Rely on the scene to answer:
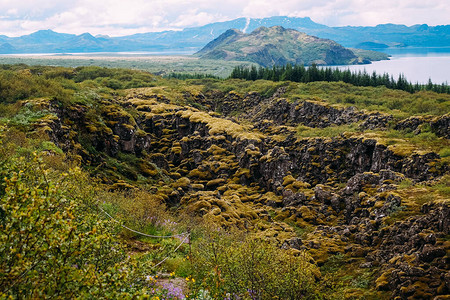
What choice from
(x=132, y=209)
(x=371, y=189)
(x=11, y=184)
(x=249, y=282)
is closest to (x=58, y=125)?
(x=132, y=209)

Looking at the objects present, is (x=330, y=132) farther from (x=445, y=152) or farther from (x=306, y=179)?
(x=445, y=152)

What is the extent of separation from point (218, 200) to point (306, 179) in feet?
52.7

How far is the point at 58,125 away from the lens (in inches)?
1332

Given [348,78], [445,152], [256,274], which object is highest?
[348,78]

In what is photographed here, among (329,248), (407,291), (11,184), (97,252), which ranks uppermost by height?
(11,184)

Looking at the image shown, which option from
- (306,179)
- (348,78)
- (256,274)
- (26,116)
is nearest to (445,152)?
(306,179)

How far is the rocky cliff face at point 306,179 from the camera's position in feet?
73.9

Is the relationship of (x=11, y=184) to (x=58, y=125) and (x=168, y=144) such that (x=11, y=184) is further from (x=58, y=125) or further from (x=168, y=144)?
(x=168, y=144)

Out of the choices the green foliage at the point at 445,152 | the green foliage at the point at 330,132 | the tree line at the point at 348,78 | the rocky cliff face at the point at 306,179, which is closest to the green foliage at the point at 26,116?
the rocky cliff face at the point at 306,179

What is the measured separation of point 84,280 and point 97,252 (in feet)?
7.93

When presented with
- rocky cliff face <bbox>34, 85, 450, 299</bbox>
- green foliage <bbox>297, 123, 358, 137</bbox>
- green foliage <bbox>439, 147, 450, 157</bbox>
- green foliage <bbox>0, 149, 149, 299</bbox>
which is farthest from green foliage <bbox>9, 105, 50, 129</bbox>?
green foliage <bbox>439, 147, 450, 157</bbox>

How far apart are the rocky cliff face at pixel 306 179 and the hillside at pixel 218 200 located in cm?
17

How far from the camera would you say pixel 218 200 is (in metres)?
36.8

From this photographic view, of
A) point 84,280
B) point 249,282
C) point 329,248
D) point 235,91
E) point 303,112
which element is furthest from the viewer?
point 235,91
